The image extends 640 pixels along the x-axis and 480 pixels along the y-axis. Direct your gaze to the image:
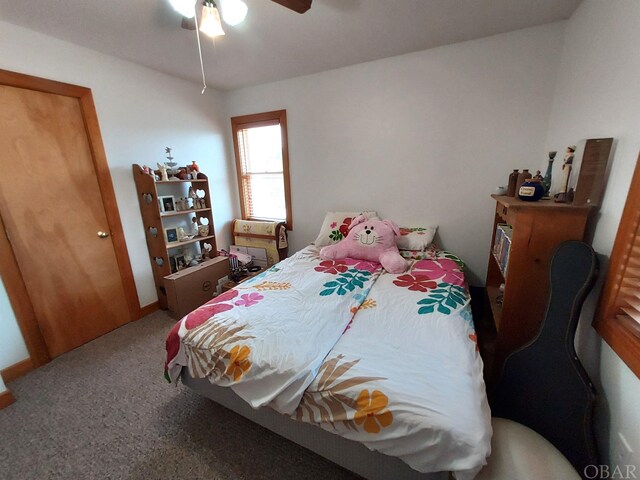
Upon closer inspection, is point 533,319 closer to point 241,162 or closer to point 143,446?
point 143,446

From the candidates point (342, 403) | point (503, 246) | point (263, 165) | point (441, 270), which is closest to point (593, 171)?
point (503, 246)

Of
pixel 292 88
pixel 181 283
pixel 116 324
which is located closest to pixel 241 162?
pixel 292 88

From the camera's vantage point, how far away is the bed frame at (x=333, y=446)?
100 centimetres

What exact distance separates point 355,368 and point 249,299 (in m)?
0.86

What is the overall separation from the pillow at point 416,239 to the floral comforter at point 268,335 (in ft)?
2.15

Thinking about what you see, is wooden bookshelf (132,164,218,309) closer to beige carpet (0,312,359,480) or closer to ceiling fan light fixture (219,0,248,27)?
beige carpet (0,312,359,480)

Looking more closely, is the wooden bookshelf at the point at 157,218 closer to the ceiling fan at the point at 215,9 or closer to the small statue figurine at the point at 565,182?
the ceiling fan at the point at 215,9

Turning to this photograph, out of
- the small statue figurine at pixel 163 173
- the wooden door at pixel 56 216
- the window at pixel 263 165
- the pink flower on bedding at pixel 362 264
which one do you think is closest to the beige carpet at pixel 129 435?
the wooden door at pixel 56 216

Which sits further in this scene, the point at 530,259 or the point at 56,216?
the point at 56,216

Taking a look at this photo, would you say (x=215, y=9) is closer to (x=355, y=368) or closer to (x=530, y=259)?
(x=355, y=368)

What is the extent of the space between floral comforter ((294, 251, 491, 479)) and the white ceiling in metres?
1.94

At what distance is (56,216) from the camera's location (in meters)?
1.96

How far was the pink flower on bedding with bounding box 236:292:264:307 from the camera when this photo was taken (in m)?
1.57

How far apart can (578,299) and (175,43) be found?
9.75 feet
